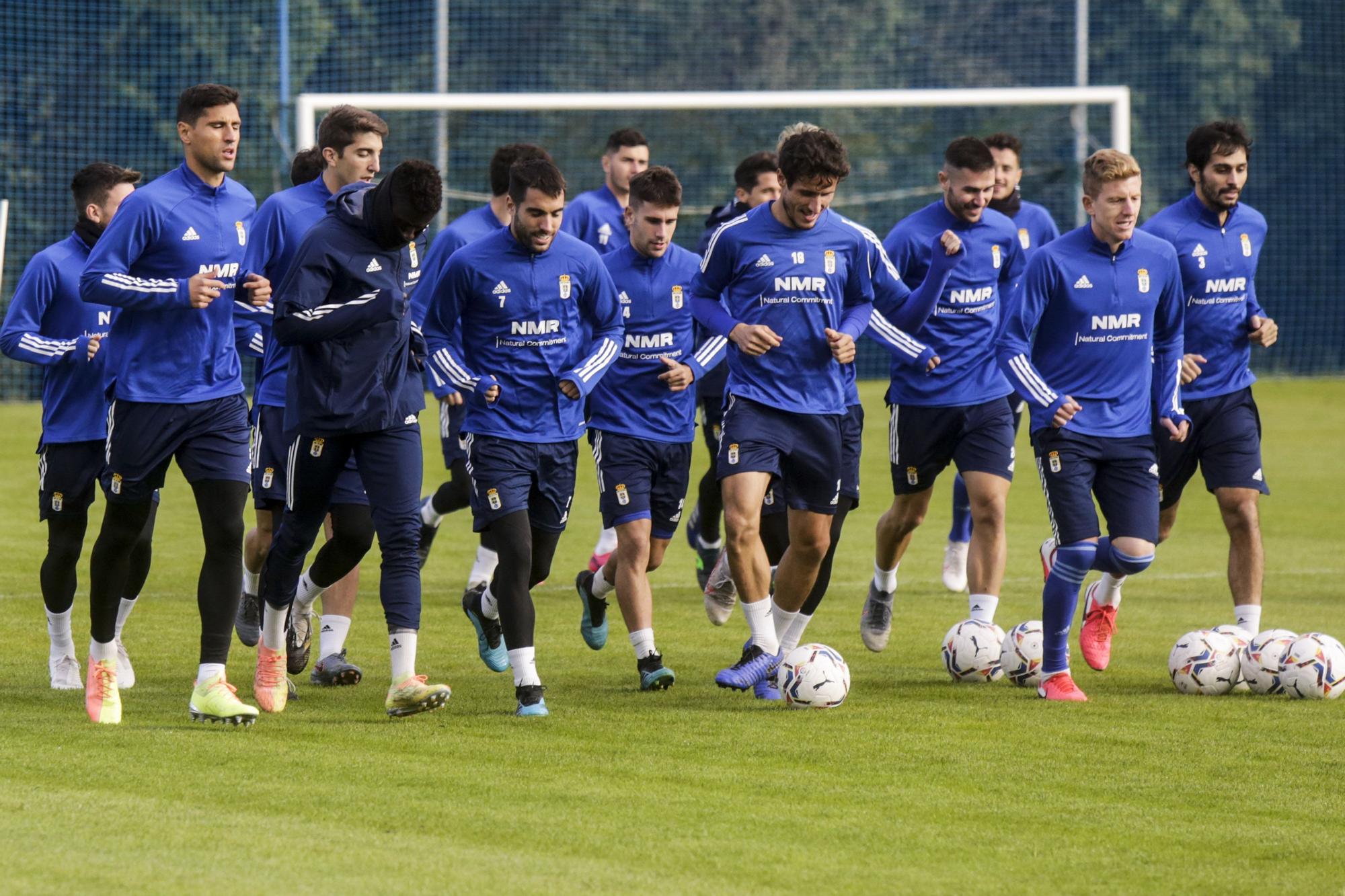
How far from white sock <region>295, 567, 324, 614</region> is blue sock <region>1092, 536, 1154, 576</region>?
3.24m

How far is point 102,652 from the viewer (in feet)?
23.0

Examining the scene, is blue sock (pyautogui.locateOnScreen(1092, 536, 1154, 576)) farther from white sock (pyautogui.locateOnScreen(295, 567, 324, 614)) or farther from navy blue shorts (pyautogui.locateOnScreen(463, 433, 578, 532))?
white sock (pyautogui.locateOnScreen(295, 567, 324, 614))

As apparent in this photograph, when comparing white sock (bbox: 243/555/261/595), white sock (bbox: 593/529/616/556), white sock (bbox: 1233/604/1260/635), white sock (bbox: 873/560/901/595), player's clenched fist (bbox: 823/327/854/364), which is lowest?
white sock (bbox: 593/529/616/556)

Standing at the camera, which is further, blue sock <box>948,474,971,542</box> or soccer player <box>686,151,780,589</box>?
blue sock <box>948,474,971,542</box>

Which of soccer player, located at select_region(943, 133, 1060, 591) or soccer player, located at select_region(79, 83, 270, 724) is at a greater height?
soccer player, located at select_region(943, 133, 1060, 591)

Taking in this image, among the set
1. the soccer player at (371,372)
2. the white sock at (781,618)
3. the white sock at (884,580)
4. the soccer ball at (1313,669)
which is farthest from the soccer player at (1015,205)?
the soccer player at (371,372)

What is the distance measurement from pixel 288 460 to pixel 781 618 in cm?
235

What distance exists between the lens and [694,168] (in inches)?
1073

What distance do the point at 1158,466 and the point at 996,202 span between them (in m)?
2.33

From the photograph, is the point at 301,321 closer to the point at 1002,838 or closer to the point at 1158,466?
the point at 1002,838

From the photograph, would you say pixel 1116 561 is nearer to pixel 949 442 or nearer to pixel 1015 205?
pixel 949 442

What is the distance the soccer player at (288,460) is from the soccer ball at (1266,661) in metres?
3.67

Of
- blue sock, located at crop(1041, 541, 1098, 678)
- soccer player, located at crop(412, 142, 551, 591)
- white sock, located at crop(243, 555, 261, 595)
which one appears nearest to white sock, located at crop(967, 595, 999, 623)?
blue sock, located at crop(1041, 541, 1098, 678)

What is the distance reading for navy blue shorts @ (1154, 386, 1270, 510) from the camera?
28.5ft
